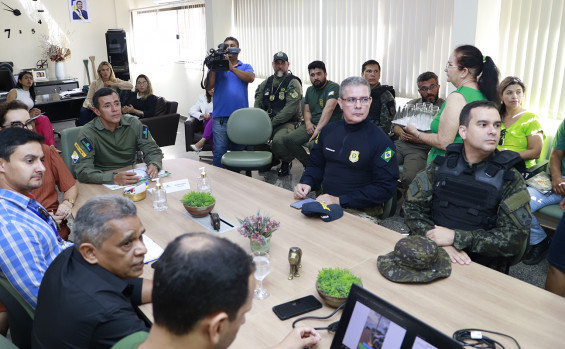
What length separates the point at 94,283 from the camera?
1.34 metres

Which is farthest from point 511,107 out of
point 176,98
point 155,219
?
point 176,98

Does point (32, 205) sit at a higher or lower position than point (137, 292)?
higher

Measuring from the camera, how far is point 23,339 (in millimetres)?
1704

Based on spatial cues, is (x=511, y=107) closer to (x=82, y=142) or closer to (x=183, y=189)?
(x=183, y=189)

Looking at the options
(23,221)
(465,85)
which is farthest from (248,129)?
(23,221)

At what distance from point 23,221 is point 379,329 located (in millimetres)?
1499

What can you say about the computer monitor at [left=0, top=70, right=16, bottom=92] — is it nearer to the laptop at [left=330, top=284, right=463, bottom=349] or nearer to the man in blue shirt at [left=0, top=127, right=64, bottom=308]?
the man in blue shirt at [left=0, top=127, right=64, bottom=308]

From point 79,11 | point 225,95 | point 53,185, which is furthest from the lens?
point 79,11

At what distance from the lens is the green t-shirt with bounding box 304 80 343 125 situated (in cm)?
515

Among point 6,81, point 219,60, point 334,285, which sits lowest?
point 334,285

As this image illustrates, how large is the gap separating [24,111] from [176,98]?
632 cm

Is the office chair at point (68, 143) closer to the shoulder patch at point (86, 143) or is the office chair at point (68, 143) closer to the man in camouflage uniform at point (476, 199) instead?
the shoulder patch at point (86, 143)

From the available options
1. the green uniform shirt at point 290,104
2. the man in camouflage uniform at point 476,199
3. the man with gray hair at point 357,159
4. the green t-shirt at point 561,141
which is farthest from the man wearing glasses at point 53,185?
the green t-shirt at point 561,141

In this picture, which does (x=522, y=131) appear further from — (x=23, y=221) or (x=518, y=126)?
(x=23, y=221)
